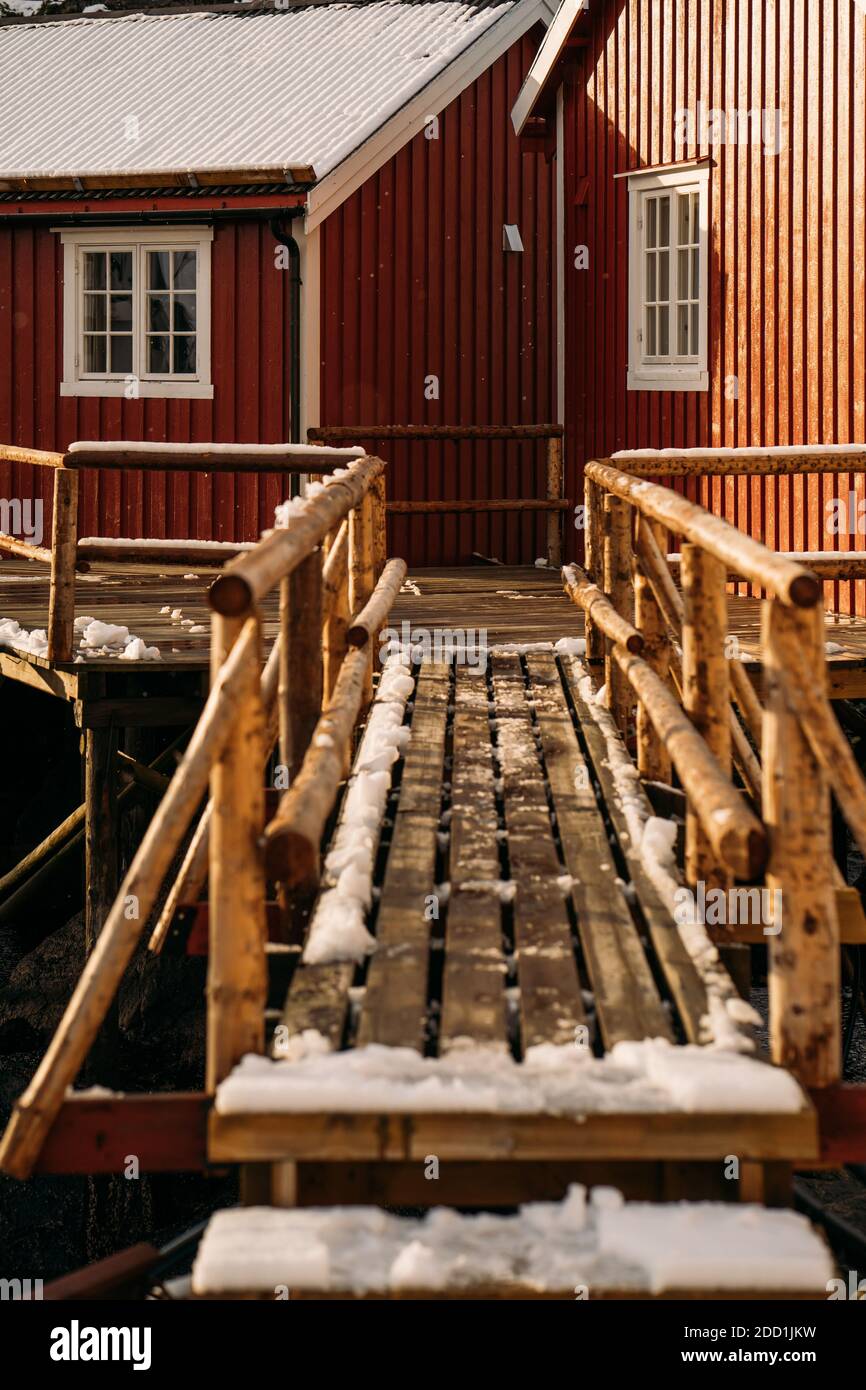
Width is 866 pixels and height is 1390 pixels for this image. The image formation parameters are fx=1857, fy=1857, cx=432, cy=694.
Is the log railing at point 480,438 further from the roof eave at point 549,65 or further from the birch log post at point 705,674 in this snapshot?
the birch log post at point 705,674

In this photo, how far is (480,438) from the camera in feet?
48.6

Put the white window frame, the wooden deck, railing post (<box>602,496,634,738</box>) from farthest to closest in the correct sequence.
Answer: the white window frame
the wooden deck
railing post (<box>602,496,634,738</box>)

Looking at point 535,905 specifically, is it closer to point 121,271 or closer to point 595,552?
point 595,552

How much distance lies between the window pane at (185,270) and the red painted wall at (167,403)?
0.29 meters

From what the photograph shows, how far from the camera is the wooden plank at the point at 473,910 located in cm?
423

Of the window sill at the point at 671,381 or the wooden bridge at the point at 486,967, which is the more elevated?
the window sill at the point at 671,381

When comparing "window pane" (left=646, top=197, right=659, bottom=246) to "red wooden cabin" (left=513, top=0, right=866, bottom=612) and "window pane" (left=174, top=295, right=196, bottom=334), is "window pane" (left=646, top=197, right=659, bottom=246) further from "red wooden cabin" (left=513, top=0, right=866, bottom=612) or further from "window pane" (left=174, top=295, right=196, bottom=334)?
"window pane" (left=174, top=295, right=196, bottom=334)

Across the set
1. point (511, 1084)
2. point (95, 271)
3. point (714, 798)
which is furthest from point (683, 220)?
point (511, 1084)

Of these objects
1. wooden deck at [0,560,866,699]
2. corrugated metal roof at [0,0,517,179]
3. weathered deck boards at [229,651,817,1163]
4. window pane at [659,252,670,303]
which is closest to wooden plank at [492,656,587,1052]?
weathered deck boards at [229,651,817,1163]

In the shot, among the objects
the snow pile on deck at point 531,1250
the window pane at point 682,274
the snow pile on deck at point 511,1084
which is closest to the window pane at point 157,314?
the window pane at point 682,274

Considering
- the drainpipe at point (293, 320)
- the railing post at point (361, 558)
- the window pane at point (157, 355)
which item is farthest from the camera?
the window pane at point (157, 355)

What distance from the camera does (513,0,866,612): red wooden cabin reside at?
35.9 ft

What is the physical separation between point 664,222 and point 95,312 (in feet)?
16.2
